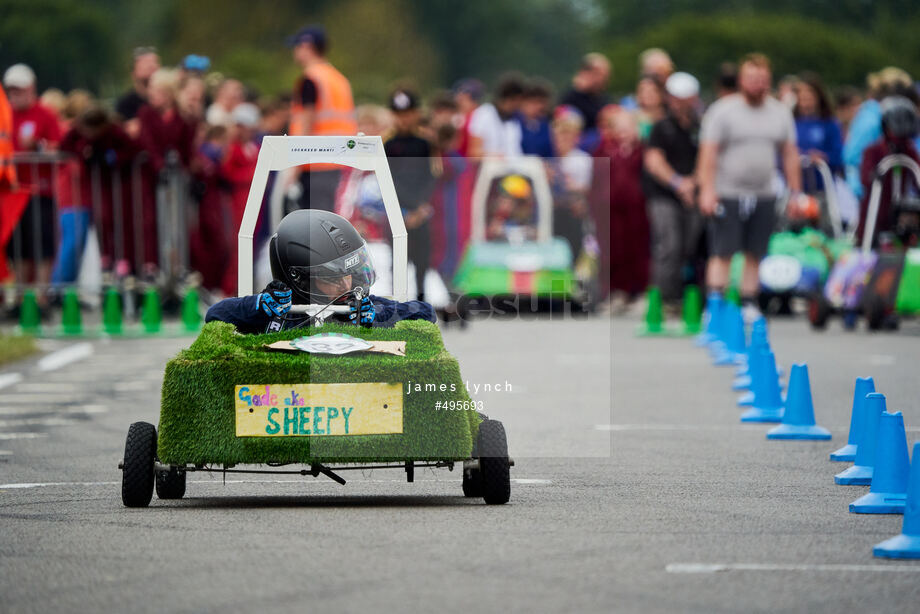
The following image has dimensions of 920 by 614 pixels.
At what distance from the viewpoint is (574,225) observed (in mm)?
24250

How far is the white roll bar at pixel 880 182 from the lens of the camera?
63.4ft

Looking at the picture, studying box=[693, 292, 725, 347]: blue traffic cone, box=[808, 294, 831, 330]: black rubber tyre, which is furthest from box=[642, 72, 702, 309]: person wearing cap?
box=[693, 292, 725, 347]: blue traffic cone

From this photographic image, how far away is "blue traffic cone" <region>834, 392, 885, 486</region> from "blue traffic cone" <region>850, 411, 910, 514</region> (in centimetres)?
76

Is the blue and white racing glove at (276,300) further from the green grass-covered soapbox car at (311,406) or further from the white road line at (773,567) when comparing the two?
the white road line at (773,567)

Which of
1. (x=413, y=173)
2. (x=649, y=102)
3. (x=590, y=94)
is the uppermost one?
(x=590, y=94)

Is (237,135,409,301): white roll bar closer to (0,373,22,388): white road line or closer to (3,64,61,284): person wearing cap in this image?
(0,373,22,388): white road line

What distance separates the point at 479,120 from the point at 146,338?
6.06m

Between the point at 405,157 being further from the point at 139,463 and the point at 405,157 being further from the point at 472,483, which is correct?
the point at 139,463

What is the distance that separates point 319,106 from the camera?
19781 mm

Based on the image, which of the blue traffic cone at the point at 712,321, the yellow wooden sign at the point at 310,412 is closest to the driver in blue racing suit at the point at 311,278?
the yellow wooden sign at the point at 310,412

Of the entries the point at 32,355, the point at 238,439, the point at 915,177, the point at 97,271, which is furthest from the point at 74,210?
the point at 238,439

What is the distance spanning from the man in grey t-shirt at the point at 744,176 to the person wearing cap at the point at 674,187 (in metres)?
2.31

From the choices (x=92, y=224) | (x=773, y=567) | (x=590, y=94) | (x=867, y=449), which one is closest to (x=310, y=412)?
(x=773, y=567)

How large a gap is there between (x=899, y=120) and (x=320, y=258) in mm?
12019
